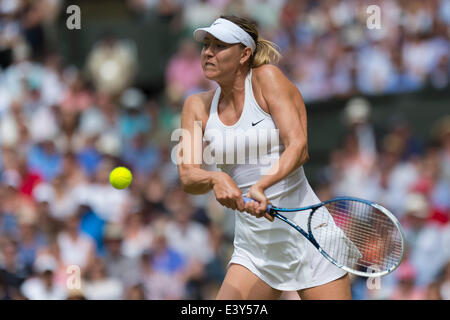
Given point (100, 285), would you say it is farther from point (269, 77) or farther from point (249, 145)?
point (269, 77)

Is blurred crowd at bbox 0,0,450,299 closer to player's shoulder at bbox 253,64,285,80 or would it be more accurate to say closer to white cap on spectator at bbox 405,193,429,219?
white cap on spectator at bbox 405,193,429,219

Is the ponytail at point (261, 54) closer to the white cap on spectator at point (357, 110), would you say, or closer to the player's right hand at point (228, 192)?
the player's right hand at point (228, 192)

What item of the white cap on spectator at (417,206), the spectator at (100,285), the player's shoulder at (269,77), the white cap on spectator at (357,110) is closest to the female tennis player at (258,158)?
the player's shoulder at (269,77)

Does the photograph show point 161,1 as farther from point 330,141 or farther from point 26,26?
point 330,141

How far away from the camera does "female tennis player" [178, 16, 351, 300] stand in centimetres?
420

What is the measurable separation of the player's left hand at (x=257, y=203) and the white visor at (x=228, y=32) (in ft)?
2.65

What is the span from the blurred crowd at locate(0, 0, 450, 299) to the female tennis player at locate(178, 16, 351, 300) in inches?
105

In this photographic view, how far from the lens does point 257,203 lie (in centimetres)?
399

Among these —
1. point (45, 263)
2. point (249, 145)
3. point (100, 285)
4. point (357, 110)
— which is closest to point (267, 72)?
point (249, 145)

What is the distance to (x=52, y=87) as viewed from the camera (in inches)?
431

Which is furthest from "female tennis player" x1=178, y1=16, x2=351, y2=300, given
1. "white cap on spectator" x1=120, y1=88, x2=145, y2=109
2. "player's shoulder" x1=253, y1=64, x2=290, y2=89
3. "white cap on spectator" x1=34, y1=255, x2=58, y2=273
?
"white cap on spectator" x1=120, y1=88, x2=145, y2=109

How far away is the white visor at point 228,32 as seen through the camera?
421cm

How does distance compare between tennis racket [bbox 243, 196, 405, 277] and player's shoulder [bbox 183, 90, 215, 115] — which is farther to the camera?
player's shoulder [bbox 183, 90, 215, 115]

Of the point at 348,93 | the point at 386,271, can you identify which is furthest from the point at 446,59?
the point at 386,271
